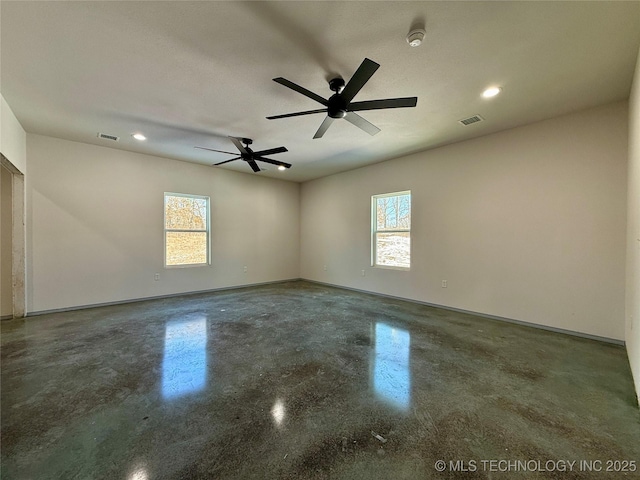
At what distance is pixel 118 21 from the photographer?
1.96 metres

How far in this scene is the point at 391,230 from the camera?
18.2ft

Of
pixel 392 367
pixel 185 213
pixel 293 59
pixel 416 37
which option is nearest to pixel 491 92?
pixel 416 37

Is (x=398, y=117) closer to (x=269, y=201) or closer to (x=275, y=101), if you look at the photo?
(x=275, y=101)

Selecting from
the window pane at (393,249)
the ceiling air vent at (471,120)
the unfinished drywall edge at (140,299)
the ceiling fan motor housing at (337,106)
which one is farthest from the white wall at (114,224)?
the ceiling air vent at (471,120)

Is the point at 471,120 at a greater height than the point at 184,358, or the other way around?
the point at 471,120

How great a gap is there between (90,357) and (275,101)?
3548 millimetres

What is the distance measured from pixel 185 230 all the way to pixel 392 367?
5172 mm

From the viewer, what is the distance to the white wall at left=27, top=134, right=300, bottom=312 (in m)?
4.25

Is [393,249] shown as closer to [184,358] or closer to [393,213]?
[393,213]

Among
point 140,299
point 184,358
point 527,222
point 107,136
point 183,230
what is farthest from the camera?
point 183,230

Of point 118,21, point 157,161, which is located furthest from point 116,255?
point 118,21

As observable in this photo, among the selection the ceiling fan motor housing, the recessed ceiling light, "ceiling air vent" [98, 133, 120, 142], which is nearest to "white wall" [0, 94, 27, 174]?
"ceiling air vent" [98, 133, 120, 142]

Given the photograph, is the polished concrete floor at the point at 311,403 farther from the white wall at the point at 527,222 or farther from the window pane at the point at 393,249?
the window pane at the point at 393,249

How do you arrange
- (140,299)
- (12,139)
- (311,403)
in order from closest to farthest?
(311,403)
(12,139)
(140,299)
